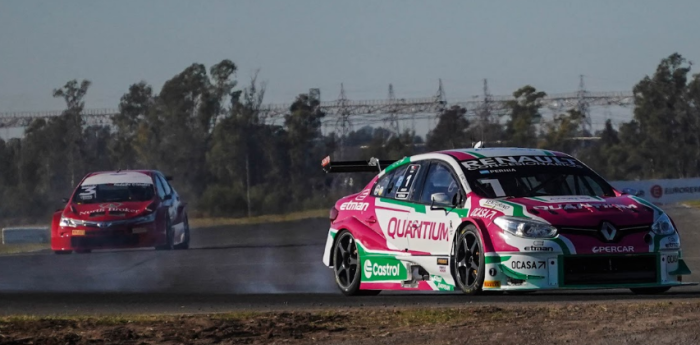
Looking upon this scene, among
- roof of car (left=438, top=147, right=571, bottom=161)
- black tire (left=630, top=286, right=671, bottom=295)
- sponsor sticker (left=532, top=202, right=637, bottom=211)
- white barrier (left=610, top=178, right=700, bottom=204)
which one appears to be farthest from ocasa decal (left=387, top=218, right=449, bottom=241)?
white barrier (left=610, top=178, right=700, bottom=204)

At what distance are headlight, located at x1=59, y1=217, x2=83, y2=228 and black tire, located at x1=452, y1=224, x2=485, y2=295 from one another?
12.4 metres

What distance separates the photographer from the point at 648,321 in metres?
7.55

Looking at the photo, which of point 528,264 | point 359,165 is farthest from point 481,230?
point 359,165

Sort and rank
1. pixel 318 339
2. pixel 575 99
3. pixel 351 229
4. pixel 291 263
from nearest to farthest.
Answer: pixel 318 339 → pixel 351 229 → pixel 291 263 → pixel 575 99

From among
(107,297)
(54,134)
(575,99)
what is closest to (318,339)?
(107,297)

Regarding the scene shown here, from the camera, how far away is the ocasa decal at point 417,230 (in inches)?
413

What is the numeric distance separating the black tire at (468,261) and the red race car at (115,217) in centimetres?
1190

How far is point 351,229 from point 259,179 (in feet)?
172

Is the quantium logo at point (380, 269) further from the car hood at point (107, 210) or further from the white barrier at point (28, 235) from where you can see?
the white barrier at point (28, 235)

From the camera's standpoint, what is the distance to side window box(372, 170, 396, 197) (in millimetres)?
11649

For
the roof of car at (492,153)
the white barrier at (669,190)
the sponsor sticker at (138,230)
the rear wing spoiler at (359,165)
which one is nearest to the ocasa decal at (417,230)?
the roof of car at (492,153)

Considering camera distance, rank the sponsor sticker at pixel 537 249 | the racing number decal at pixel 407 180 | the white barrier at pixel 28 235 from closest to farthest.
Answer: the sponsor sticker at pixel 537 249
the racing number decal at pixel 407 180
the white barrier at pixel 28 235

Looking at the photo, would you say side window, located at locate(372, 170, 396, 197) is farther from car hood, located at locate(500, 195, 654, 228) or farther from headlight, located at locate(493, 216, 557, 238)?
headlight, located at locate(493, 216, 557, 238)

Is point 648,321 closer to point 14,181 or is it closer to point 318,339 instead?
point 318,339
